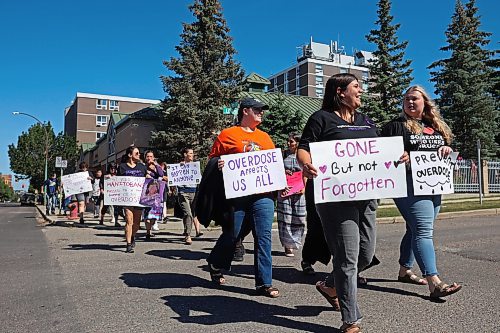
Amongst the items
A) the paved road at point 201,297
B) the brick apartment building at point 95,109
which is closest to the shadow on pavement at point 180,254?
the paved road at point 201,297

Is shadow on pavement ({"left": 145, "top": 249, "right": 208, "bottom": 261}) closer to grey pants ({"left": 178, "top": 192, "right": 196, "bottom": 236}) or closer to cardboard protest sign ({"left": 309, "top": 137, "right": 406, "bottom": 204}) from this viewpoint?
A: grey pants ({"left": 178, "top": 192, "right": 196, "bottom": 236})

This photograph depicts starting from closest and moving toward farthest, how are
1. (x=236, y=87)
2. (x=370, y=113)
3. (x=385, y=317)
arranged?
(x=385, y=317) → (x=236, y=87) → (x=370, y=113)

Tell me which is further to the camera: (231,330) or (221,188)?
(221,188)

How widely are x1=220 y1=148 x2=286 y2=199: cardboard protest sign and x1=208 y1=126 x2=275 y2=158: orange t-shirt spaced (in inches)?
6.3

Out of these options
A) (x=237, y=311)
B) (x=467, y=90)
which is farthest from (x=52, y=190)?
(x=467, y=90)

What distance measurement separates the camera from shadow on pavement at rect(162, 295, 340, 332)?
379 cm

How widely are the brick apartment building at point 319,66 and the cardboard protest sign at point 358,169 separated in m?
93.1

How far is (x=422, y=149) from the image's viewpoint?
14.7ft

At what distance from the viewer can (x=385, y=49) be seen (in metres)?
31.4

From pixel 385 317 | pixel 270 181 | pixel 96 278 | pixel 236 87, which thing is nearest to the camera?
pixel 385 317

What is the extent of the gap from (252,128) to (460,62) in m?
33.5

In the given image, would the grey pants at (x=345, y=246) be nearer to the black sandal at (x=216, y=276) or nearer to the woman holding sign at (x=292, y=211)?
the black sandal at (x=216, y=276)

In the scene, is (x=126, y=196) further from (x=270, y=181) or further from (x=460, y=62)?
(x=460, y=62)

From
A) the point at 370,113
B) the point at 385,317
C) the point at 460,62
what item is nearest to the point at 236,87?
the point at 370,113
